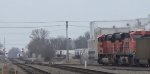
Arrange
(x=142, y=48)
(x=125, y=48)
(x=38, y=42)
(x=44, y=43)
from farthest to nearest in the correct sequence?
(x=38, y=42)
(x=44, y=43)
(x=125, y=48)
(x=142, y=48)

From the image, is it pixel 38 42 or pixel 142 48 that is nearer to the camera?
pixel 142 48

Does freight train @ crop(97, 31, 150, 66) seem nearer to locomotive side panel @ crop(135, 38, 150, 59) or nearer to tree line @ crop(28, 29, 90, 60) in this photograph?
locomotive side panel @ crop(135, 38, 150, 59)

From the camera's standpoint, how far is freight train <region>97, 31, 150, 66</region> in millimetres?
38719

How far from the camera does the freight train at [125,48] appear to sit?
38719mm

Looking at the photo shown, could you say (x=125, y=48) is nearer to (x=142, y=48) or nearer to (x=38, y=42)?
(x=142, y=48)

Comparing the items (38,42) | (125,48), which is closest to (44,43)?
(38,42)

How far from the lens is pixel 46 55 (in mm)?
104438

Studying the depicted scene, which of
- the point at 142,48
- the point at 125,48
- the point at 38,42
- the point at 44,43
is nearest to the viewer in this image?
the point at 142,48

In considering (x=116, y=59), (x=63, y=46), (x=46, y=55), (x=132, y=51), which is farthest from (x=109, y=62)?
(x=63, y=46)

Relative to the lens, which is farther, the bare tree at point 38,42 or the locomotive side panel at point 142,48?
the bare tree at point 38,42

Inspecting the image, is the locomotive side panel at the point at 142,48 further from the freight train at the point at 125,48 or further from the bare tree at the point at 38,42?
the bare tree at the point at 38,42

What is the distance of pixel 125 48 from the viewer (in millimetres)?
41438

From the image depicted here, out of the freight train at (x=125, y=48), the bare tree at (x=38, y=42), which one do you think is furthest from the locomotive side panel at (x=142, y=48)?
the bare tree at (x=38, y=42)

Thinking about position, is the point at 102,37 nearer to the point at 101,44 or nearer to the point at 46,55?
the point at 101,44
